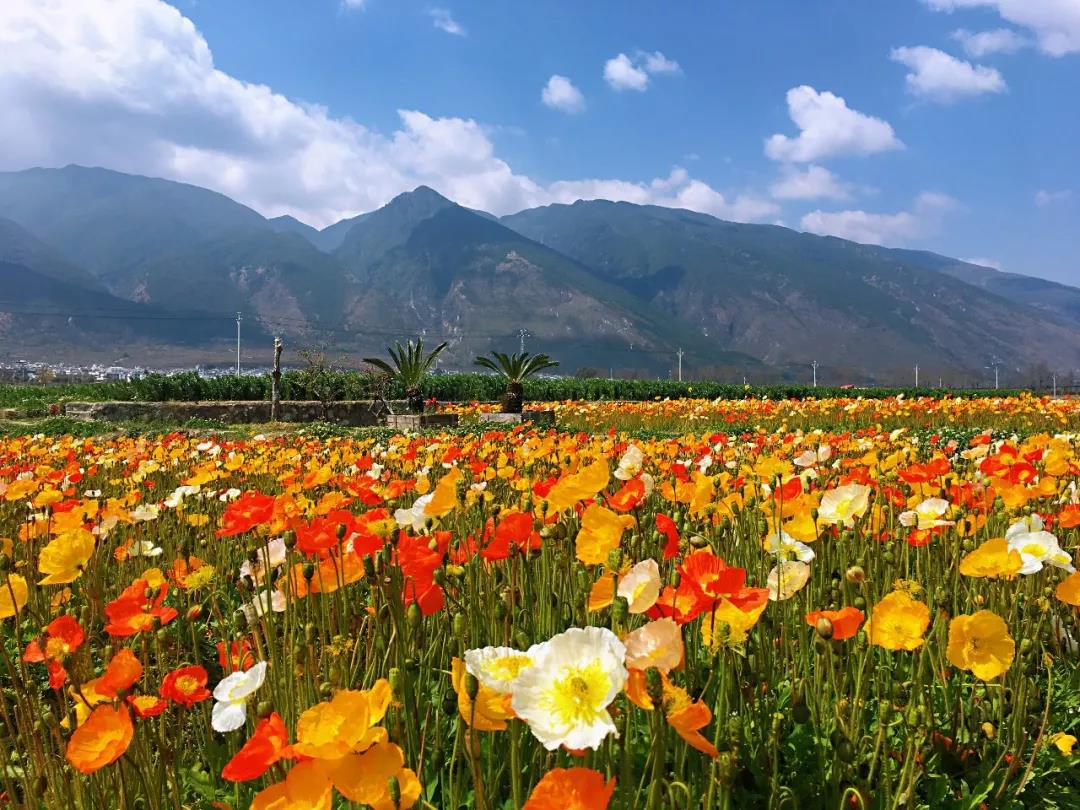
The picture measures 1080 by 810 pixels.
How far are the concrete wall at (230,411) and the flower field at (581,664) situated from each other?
15938 millimetres

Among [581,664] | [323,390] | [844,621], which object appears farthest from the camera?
[323,390]

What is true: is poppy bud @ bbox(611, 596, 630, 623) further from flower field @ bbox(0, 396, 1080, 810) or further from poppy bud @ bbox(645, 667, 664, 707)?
poppy bud @ bbox(645, 667, 664, 707)

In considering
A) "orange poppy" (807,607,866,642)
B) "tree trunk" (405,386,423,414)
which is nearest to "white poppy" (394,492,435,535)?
"orange poppy" (807,607,866,642)

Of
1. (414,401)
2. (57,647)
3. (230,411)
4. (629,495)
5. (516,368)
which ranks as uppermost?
(516,368)

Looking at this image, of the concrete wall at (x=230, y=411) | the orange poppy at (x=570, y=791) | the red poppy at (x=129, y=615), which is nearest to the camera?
the orange poppy at (x=570, y=791)

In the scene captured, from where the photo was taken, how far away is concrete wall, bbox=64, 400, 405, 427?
691 inches

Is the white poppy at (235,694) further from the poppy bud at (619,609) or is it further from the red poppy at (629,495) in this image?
the red poppy at (629,495)

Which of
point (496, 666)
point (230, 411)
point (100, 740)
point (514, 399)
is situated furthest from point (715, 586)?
point (230, 411)

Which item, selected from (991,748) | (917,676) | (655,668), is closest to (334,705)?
(655,668)

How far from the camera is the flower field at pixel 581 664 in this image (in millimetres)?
930

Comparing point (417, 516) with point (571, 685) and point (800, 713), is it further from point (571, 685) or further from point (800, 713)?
point (571, 685)

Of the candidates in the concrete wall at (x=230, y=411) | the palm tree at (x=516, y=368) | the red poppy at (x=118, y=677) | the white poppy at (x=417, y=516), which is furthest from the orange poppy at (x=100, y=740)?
the concrete wall at (x=230, y=411)

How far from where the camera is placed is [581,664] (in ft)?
2.86

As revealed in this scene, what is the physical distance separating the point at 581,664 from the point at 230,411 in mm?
19011
